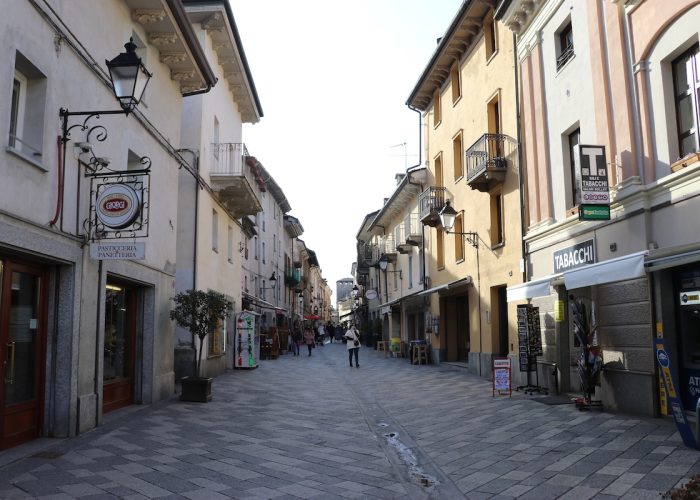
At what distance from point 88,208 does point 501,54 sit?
1218 cm

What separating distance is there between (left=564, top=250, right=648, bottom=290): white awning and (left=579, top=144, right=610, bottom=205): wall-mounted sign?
3.97 ft

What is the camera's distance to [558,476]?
19.8 ft

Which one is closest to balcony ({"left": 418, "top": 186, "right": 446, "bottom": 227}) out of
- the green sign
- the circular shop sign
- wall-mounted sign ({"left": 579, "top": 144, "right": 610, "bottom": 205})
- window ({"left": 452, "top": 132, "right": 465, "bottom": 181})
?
window ({"left": 452, "top": 132, "right": 465, "bottom": 181})

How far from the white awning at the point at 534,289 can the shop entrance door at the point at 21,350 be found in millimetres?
8639

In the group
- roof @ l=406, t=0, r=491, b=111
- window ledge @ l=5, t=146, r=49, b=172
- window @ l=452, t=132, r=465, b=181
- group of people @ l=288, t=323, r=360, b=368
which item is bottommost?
group of people @ l=288, t=323, r=360, b=368

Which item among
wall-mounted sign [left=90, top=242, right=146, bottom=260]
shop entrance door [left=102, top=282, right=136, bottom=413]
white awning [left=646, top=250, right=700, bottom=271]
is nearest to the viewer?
white awning [left=646, top=250, right=700, bottom=271]

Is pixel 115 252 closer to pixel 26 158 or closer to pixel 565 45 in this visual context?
pixel 26 158

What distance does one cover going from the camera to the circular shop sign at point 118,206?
7.98m

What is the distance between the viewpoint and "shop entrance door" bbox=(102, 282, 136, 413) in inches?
395

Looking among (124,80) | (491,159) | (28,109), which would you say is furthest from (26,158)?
(491,159)

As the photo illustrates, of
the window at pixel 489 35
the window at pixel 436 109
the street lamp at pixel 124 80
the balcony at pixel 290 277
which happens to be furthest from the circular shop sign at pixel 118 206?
the balcony at pixel 290 277

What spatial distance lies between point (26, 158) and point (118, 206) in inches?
56.2

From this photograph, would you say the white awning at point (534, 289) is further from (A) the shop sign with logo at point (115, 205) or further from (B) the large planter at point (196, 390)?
(A) the shop sign with logo at point (115, 205)

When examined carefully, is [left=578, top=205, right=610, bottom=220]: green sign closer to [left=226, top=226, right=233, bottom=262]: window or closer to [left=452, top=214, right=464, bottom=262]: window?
[left=452, top=214, right=464, bottom=262]: window
